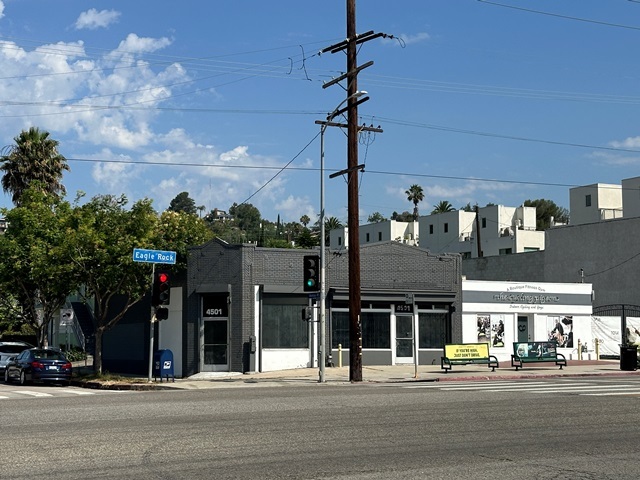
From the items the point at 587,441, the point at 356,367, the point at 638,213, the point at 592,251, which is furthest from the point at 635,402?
the point at 638,213

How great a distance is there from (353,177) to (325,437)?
17.2 m

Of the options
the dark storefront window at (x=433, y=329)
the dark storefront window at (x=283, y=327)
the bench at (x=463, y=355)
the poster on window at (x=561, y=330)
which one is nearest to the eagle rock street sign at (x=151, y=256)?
the dark storefront window at (x=283, y=327)

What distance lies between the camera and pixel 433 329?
39.0 metres

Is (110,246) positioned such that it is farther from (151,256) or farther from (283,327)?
(283,327)

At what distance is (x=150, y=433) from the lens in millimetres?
13734

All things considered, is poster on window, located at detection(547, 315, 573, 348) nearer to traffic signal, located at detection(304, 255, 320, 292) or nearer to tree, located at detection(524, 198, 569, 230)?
traffic signal, located at detection(304, 255, 320, 292)

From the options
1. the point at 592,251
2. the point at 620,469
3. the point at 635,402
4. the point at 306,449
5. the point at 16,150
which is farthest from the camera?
Answer: the point at 592,251

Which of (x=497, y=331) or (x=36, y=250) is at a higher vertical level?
(x=36, y=250)

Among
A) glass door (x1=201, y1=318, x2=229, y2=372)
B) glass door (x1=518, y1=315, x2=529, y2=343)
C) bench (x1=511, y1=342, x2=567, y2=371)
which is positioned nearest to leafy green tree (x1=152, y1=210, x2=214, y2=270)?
glass door (x1=201, y1=318, x2=229, y2=372)

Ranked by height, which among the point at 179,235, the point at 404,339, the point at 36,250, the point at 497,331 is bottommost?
the point at 404,339

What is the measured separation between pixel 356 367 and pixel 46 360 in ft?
38.5

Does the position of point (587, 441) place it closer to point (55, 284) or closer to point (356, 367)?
point (356, 367)

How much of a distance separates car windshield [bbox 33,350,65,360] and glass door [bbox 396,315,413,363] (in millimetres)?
14414

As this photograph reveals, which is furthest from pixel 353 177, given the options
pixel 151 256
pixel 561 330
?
pixel 561 330
